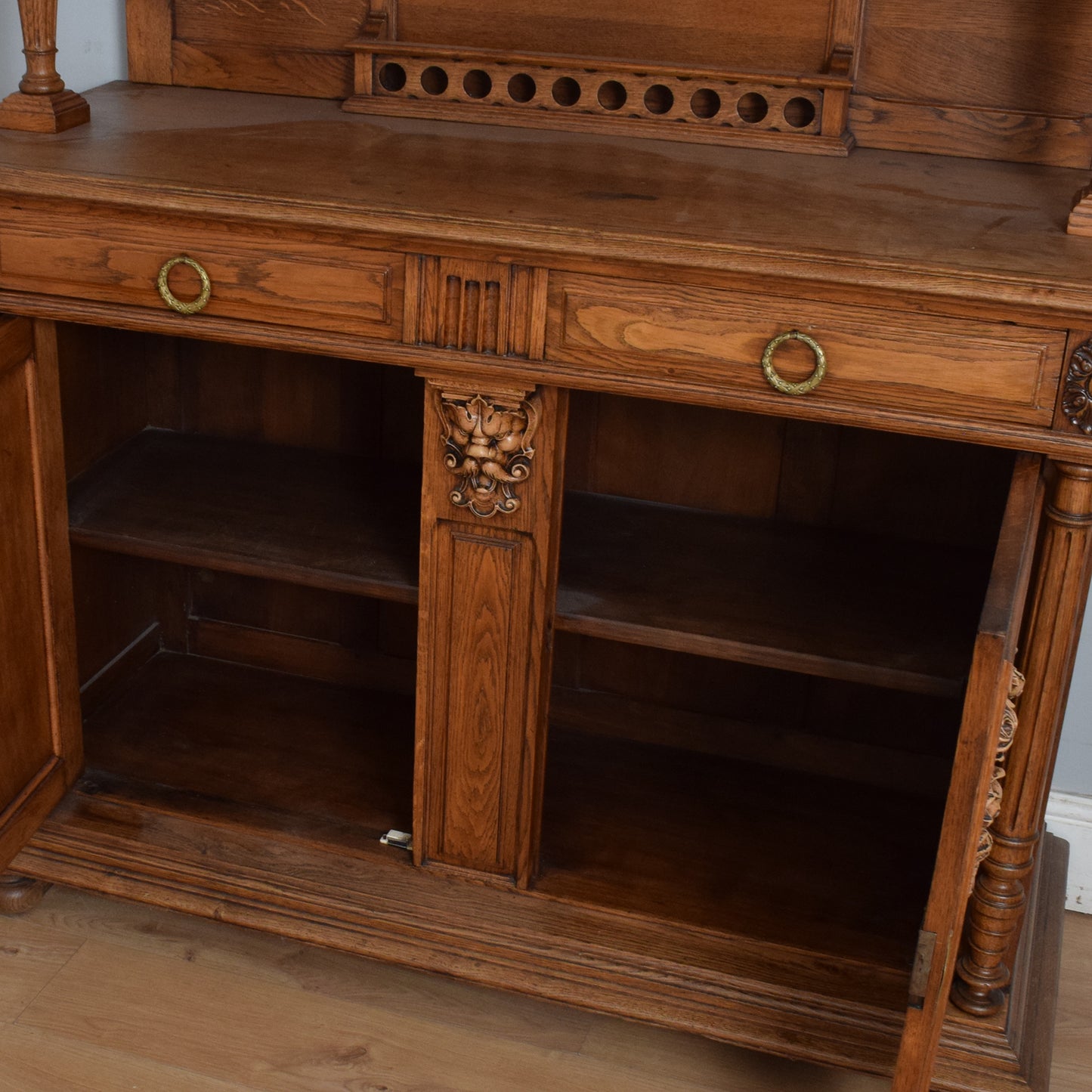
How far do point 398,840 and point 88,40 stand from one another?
1357 millimetres

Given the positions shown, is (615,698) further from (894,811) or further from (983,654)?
(983,654)

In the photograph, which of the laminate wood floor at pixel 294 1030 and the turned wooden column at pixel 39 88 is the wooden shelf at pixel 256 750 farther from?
the turned wooden column at pixel 39 88

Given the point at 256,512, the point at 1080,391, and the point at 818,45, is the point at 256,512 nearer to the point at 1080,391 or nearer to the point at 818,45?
the point at 818,45

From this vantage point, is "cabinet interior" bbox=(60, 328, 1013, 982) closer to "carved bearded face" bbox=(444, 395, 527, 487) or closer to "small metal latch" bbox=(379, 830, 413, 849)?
"small metal latch" bbox=(379, 830, 413, 849)

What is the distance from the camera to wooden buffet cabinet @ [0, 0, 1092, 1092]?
1592 millimetres

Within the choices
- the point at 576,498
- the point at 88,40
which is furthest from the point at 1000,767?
the point at 88,40

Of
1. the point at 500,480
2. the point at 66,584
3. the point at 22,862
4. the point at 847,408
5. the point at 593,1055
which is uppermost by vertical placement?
the point at 847,408

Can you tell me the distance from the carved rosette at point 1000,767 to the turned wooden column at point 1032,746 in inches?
0.7

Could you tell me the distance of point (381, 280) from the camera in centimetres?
168

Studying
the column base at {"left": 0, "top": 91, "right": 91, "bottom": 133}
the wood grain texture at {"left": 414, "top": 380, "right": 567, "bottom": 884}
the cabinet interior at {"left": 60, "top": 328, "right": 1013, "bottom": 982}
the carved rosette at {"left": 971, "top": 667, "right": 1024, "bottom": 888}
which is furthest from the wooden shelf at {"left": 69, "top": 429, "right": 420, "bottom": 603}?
the carved rosette at {"left": 971, "top": 667, "right": 1024, "bottom": 888}

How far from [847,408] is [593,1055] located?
100 centimetres

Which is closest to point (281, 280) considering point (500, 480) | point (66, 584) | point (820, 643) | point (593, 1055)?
point (500, 480)

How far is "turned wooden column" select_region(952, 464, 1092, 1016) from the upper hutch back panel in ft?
2.03

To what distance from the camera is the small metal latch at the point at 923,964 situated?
4.71 feet
